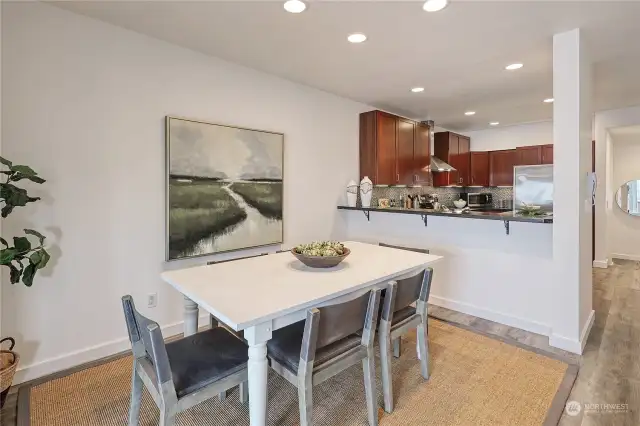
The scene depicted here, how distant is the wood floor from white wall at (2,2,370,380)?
544mm

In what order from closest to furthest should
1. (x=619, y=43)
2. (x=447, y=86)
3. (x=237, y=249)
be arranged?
(x=619, y=43), (x=237, y=249), (x=447, y=86)

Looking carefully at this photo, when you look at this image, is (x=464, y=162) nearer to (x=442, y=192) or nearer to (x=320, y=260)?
(x=442, y=192)

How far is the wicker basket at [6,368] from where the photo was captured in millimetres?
1782

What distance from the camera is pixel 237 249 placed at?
124 inches

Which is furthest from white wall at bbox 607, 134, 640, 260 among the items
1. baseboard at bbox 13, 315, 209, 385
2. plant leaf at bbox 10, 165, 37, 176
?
plant leaf at bbox 10, 165, 37, 176

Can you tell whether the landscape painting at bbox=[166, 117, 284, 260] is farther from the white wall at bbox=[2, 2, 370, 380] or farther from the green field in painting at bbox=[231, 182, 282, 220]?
the white wall at bbox=[2, 2, 370, 380]

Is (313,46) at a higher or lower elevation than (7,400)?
higher

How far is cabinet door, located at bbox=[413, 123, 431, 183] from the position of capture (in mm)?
4996

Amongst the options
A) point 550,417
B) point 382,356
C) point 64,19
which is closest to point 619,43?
point 550,417

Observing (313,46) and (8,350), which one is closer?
(8,350)

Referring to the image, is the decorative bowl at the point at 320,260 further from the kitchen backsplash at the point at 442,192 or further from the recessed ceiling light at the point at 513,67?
the kitchen backsplash at the point at 442,192

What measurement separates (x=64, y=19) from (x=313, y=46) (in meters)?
1.74

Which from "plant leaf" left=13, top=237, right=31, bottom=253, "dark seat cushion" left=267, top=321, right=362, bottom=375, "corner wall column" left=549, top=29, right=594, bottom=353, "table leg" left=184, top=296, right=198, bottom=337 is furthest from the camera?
"corner wall column" left=549, top=29, right=594, bottom=353

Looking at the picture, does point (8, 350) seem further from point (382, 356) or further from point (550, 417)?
point (550, 417)
